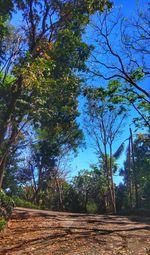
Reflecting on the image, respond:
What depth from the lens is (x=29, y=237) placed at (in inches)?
467

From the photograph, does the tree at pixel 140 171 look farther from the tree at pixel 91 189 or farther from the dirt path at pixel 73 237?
the dirt path at pixel 73 237

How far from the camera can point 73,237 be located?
11.6m

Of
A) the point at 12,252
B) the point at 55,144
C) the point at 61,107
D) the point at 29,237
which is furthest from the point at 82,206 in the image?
the point at 12,252

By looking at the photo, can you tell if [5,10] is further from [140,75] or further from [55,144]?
[55,144]

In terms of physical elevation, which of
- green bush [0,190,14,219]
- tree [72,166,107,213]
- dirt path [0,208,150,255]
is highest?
tree [72,166,107,213]

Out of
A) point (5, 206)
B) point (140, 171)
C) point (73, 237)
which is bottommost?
point (73, 237)

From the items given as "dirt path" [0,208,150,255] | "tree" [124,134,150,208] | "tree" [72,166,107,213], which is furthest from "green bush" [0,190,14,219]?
"tree" [124,134,150,208]

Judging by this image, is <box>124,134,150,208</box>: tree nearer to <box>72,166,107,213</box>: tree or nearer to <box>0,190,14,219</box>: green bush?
<box>72,166,107,213</box>: tree

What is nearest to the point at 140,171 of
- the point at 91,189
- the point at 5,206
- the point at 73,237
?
the point at 91,189

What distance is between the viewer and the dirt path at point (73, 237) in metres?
10.2

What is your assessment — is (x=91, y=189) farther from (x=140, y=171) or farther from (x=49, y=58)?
(x=49, y=58)

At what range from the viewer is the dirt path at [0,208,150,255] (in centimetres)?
1023

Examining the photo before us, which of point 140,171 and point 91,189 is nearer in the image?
point 91,189

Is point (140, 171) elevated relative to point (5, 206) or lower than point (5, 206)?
elevated
